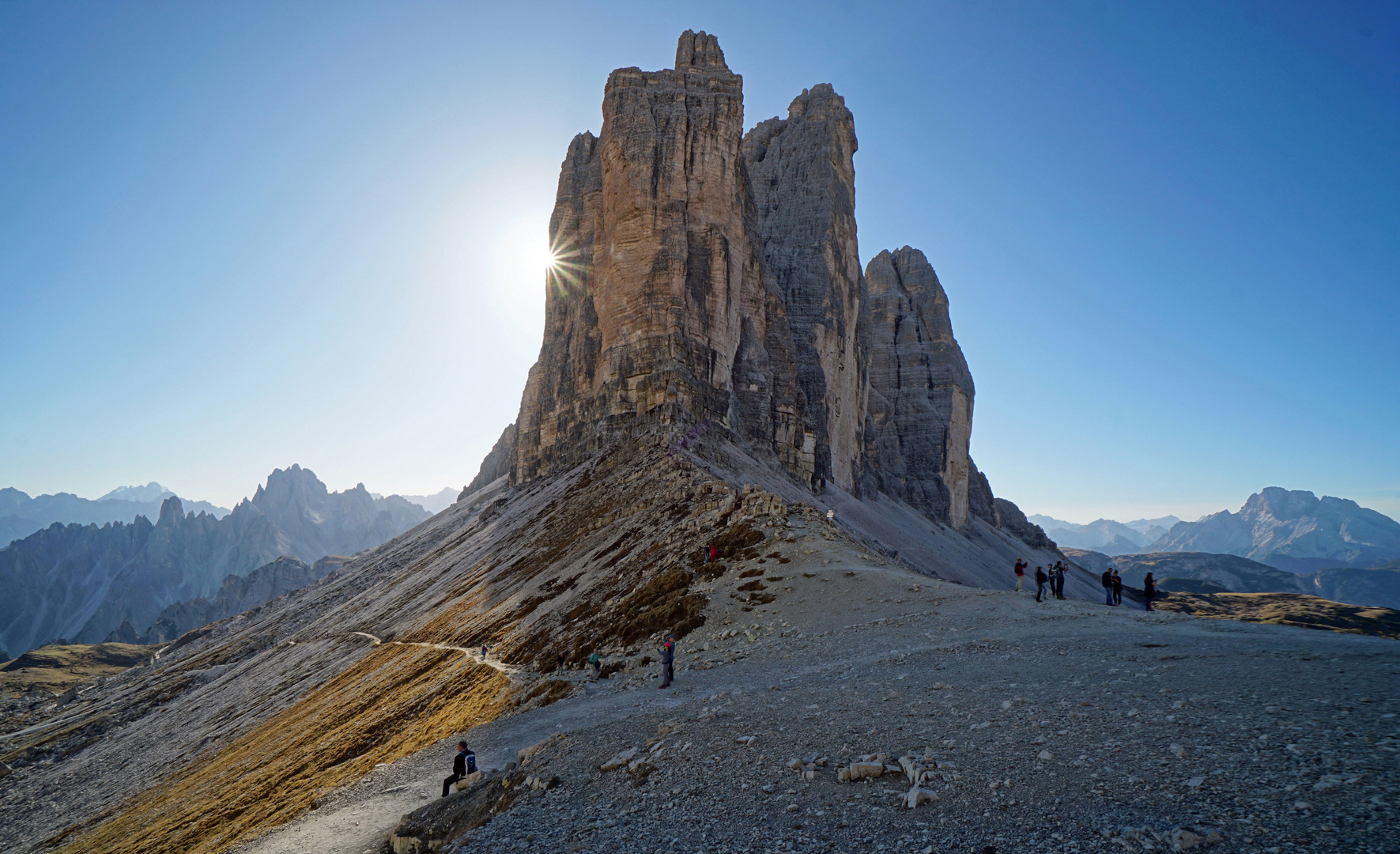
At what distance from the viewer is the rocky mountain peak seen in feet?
284

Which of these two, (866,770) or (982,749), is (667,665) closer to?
(866,770)

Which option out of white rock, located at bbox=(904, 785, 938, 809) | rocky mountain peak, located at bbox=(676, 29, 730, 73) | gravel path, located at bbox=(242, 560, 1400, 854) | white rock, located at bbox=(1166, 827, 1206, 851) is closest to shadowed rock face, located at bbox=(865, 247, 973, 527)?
rocky mountain peak, located at bbox=(676, 29, 730, 73)

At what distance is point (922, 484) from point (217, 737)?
353ft

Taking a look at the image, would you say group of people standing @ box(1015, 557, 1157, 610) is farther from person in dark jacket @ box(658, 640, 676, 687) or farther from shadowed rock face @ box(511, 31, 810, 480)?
shadowed rock face @ box(511, 31, 810, 480)

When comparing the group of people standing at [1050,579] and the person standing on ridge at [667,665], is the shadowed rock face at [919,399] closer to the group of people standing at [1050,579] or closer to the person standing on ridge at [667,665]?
the group of people standing at [1050,579]

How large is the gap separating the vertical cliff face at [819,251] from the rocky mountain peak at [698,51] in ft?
66.3

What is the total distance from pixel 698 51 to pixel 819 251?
109ft

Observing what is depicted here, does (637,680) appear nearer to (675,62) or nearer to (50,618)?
(675,62)

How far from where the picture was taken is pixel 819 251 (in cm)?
10394

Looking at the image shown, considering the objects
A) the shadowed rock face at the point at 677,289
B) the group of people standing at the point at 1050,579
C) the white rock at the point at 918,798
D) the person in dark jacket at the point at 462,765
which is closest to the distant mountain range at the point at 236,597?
the shadowed rock face at the point at 677,289

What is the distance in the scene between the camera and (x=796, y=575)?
27.6 m

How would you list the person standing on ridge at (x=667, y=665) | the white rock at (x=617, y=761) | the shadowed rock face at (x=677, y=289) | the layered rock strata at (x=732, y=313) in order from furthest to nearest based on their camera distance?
the layered rock strata at (x=732, y=313) → the shadowed rock face at (x=677, y=289) → the person standing on ridge at (x=667, y=665) → the white rock at (x=617, y=761)

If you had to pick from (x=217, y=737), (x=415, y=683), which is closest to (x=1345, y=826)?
(x=415, y=683)

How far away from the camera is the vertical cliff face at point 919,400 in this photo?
121 m
